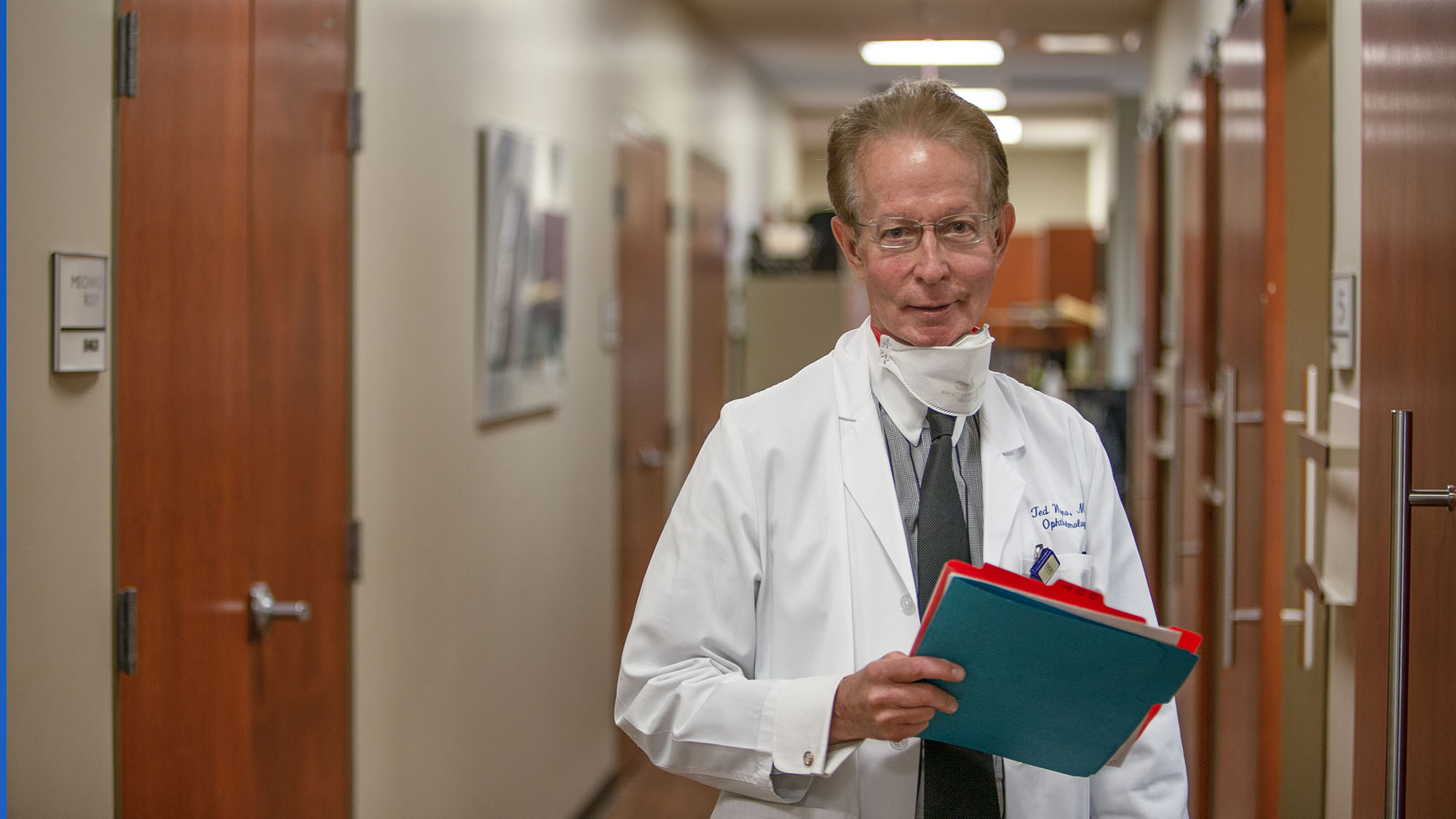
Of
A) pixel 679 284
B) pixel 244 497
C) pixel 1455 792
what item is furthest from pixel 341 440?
pixel 679 284

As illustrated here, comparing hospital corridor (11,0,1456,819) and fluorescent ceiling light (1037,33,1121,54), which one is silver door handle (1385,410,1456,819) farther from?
fluorescent ceiling light (1037,33,1121,54)

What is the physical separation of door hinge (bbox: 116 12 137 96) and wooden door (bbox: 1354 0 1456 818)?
155cm

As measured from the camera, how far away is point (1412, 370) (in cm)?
155

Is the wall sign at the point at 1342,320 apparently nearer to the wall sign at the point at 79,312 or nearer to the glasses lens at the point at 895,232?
the glasses lens at the point at 895,232

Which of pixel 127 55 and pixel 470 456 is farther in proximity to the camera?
pixel 470 456

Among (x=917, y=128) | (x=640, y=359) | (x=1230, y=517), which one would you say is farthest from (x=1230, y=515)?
(x=640, y=359)

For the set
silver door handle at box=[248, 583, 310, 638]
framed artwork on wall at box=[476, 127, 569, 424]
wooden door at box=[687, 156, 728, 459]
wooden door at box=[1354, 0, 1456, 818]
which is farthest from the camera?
wooden door at box=[687, 156, 728, 459]

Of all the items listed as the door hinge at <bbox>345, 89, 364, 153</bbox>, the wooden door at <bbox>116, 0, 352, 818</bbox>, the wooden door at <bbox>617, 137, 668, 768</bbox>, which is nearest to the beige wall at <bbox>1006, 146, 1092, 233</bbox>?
the wooden door at <bbox>617, 137, 668, 768</bbox>

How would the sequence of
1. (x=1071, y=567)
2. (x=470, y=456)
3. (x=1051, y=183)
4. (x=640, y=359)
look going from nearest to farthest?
(x=1071, y=567)
(x=470, y=456)
(x=640, y=359)
(x=1051, y=183)

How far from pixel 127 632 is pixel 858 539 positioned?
0.97m

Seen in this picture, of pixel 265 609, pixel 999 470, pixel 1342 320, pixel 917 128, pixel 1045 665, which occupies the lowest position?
pixel 265 609

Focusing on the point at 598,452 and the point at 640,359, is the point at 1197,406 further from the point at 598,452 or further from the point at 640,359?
the point at 640,359

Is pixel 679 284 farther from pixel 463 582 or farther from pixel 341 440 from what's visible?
pixel 341 440

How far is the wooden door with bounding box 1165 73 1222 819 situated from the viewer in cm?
289
